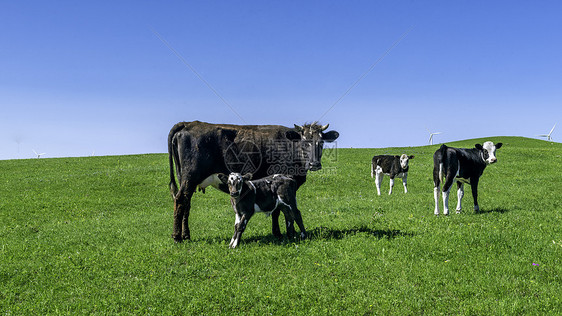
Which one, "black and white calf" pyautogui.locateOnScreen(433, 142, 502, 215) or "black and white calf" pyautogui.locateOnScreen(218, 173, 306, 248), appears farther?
"black and white calf" pyautogui.locateOnScreen(433, 142, 502, 215)

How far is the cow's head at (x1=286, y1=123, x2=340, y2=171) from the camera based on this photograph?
1156 cm

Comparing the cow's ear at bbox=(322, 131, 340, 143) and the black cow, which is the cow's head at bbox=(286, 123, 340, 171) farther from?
the cow's ear at bbox=(322, 131, 340, 143)

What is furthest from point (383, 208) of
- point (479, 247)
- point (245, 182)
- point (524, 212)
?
point (245, 182)

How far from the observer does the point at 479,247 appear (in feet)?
33.8

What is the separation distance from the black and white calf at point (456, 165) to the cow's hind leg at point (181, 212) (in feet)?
29.9

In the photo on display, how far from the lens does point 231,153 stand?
12.1 metres

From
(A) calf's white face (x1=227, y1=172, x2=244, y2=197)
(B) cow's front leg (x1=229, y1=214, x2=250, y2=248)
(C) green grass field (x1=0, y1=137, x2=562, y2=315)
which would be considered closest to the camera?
(C) green grass field (x1=0, y1=137, x2=562, y2=315)

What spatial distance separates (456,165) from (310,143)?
6.79m

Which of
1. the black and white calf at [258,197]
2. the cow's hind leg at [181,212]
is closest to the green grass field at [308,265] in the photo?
the cow's hind leg at [181,212]

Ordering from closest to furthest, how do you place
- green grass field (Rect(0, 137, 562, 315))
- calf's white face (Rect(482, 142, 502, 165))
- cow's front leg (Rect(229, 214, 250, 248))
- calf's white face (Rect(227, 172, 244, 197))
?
green grass field (Rect(0, 137, 562, 315)) < calf's white face (Rect(227, 172, 244, 197)) < cow's front leg (Rect(229, 214, 250, 248)) < calf's white face (Rect(482, 142, 502, 165))

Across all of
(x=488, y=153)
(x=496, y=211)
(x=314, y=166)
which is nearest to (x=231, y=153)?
(x=314, y=166)

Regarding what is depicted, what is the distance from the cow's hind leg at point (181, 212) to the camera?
11.9 meters

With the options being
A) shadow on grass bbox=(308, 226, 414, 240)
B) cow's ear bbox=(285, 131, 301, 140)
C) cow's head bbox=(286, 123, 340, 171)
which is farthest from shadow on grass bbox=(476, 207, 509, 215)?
cow's ear bbox=(285, 131, 301, 140)

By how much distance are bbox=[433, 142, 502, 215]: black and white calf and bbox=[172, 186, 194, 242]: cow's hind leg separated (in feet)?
29.9
